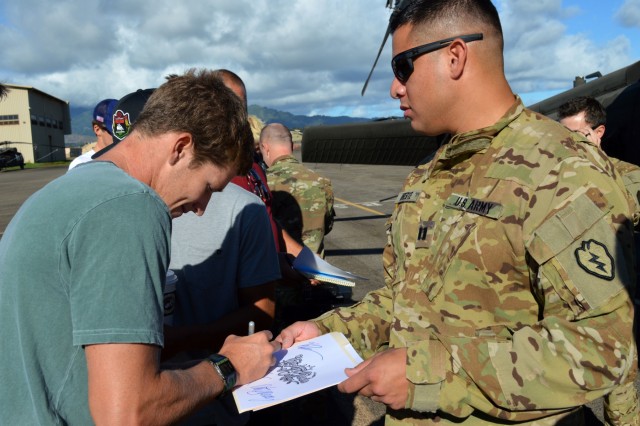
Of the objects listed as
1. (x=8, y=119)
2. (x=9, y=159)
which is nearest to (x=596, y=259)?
(x=9, y=159)

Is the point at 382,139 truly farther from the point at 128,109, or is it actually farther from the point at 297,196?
the point at 128,109

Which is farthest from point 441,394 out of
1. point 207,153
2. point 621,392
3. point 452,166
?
point 621,392

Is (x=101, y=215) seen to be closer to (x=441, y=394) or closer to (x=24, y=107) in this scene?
(x=441, y=394)

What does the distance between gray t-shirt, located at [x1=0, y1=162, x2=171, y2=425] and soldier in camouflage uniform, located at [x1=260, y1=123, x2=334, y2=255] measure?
3.27m

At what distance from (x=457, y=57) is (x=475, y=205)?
524 mm

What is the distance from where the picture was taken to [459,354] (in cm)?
160

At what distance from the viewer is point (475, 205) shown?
5.72ft

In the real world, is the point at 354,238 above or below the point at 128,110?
below

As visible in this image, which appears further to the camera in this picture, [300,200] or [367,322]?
[300,200]

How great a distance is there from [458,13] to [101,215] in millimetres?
1359

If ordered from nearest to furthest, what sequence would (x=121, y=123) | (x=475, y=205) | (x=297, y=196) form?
(x=475, y=205) → (x=121, y=123) → (x=297, y=196)

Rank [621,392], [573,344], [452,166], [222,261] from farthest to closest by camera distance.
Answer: [621,392] < [222,261] < [452,166] < [573,344]

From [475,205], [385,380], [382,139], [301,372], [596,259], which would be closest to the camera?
[596,259]

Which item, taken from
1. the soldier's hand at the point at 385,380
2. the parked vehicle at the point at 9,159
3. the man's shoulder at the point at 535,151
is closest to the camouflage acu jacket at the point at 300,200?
the man's shoulder at the point at 535,151
